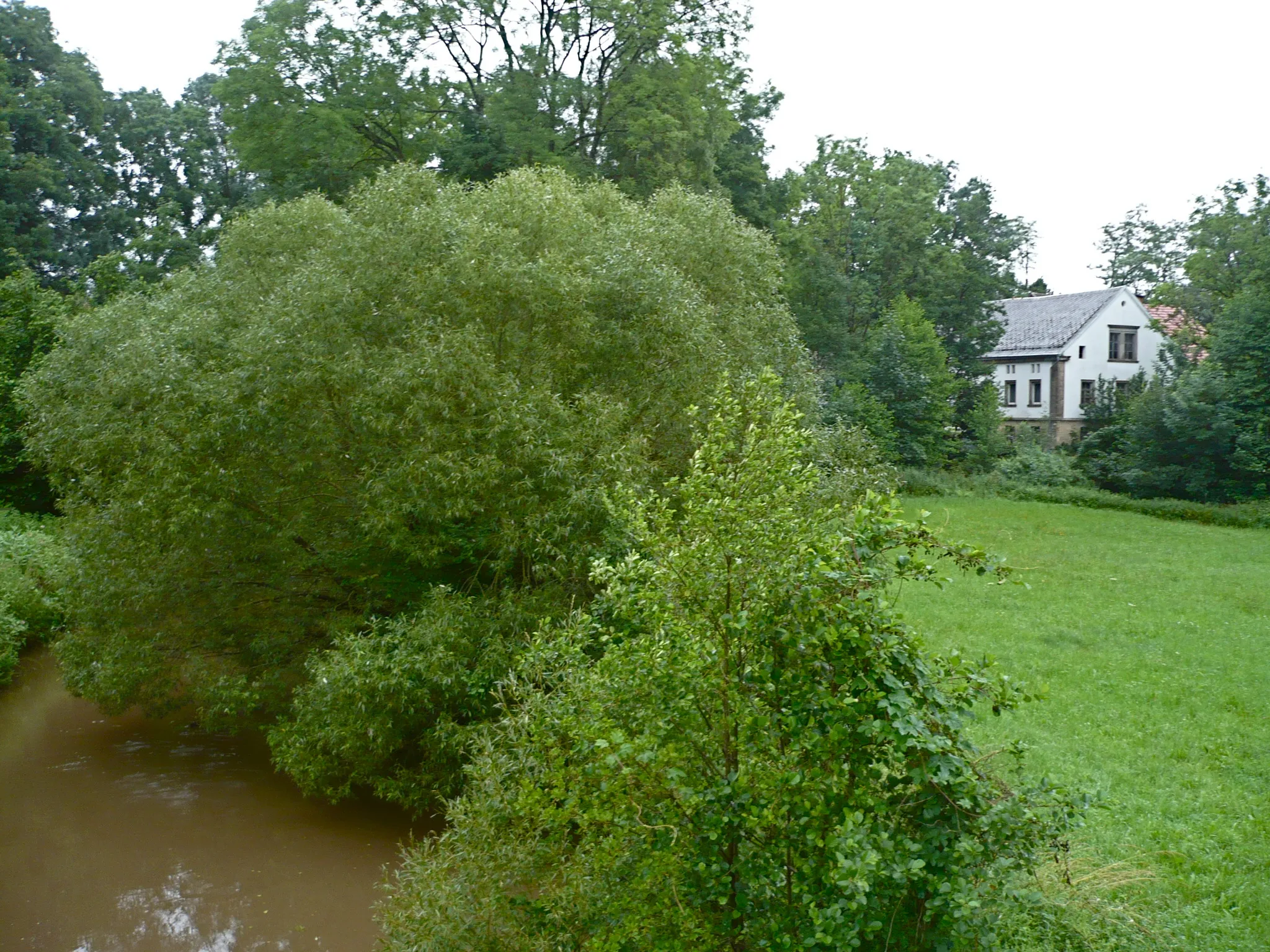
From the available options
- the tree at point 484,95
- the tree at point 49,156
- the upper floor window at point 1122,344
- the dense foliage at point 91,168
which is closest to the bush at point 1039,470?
the upper floor window at point 1122,344

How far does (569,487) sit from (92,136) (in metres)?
40.8

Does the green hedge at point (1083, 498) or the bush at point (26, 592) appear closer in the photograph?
the bush at point (26, 592)

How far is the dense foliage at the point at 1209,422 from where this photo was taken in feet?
114

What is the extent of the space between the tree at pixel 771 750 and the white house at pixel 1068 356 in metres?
42.3

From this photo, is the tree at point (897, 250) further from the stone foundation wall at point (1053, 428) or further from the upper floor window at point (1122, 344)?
the upper floor window at point (1122, 344)

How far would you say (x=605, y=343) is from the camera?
50.3ft

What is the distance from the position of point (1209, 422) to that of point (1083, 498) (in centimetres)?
468

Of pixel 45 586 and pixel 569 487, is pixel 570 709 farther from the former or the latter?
pixel 45 586

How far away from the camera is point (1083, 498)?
36344 millimetres

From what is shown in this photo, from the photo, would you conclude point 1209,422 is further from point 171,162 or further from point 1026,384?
point 171,162

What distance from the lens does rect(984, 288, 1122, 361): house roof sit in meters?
47.2

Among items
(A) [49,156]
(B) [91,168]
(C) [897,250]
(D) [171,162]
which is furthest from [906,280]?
(A) [49,156]

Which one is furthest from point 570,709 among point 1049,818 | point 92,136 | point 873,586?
point 92,136

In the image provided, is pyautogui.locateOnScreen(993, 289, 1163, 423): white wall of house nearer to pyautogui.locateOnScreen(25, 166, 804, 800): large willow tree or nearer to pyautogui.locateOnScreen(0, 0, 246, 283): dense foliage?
pyautogui.locateOnScreen(25, 166, 804, 800): large willow tree
